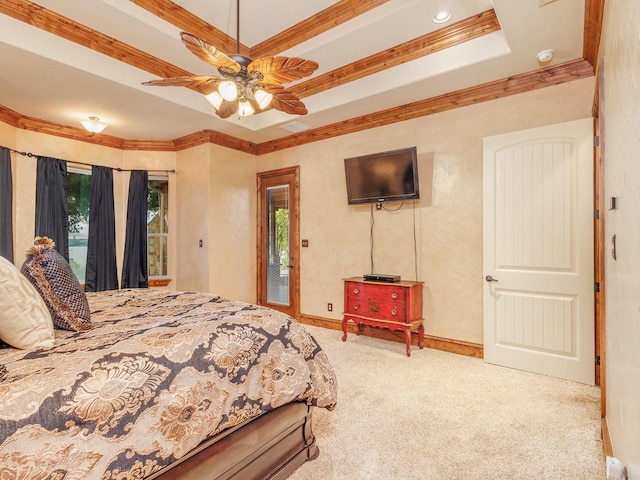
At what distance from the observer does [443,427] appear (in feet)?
7.14

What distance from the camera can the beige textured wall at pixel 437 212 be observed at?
3.28 m

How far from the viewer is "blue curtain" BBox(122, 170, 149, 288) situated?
4895mm

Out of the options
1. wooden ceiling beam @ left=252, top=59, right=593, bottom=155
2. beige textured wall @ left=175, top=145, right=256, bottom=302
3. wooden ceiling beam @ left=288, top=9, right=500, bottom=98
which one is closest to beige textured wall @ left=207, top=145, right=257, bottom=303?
beige textured wall @ left=175, top=145, right=256, bottom=302

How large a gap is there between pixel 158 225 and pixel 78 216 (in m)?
1.02

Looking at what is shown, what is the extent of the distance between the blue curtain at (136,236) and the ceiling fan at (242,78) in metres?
2.86

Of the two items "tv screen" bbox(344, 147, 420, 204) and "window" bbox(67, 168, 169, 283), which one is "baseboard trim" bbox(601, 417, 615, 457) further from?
"window" bbox(67, 168, 169, 283)

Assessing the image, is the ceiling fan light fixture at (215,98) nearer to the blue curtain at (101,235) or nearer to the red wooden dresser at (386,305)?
the red wooden dresser at (386,305)

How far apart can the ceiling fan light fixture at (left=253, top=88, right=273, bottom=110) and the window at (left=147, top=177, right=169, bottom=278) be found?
3.20m

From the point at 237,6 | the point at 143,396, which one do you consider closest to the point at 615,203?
the point at 143,396

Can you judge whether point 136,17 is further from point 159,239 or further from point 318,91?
point 159,239

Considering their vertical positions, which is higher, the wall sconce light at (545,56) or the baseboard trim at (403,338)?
the wall sconce light at (545,56)

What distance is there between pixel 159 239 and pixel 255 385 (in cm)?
440

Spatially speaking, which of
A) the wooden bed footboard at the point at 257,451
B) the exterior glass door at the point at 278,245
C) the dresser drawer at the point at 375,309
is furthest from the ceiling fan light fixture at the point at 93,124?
the wooden bed footboard at the point at 257,451

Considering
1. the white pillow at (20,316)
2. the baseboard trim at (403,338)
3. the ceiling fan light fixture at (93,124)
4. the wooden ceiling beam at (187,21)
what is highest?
the wooden ceiling beam at (187,21)
